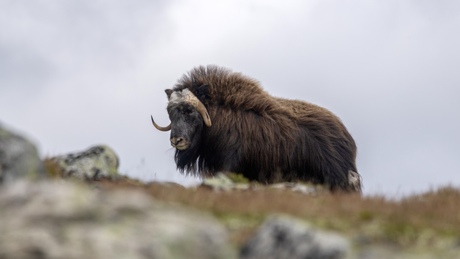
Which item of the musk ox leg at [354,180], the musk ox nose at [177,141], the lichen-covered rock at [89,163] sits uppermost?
the musk ox nose at [177,141]

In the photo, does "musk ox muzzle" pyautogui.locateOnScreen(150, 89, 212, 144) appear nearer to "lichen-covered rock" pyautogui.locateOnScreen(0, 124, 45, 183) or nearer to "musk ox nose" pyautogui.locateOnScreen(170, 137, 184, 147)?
"musk ox nose" pyautogui.locateOnScreen(170, 137, 184, 147)

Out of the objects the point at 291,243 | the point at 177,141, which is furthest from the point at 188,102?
the point at 291,243

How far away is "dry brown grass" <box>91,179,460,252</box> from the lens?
941 centimetres

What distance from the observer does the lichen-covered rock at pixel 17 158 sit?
386 inches

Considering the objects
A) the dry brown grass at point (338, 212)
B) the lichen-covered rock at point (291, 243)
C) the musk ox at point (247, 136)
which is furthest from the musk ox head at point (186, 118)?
the lichen-covered rock at point (291, 243)

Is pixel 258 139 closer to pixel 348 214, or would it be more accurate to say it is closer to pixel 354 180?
pixel 354 180

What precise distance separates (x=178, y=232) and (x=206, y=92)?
11.7m

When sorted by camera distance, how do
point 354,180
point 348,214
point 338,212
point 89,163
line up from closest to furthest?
1. point 348,214
2. point 338,212
3. point 89,163
4. point 354,180

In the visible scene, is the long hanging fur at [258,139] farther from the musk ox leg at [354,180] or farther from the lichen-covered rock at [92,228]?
the lichen-covered rock at [92,228]

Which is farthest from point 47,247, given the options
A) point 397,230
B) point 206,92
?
point 206,92

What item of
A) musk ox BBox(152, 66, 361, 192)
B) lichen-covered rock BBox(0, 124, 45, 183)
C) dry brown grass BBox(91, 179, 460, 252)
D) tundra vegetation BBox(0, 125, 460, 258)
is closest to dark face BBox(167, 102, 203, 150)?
musk ox BBox(152, 66, 361, 192)

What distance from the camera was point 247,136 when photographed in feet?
59.9

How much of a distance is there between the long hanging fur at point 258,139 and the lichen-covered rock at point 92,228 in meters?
10.6

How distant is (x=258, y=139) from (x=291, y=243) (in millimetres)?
10292
